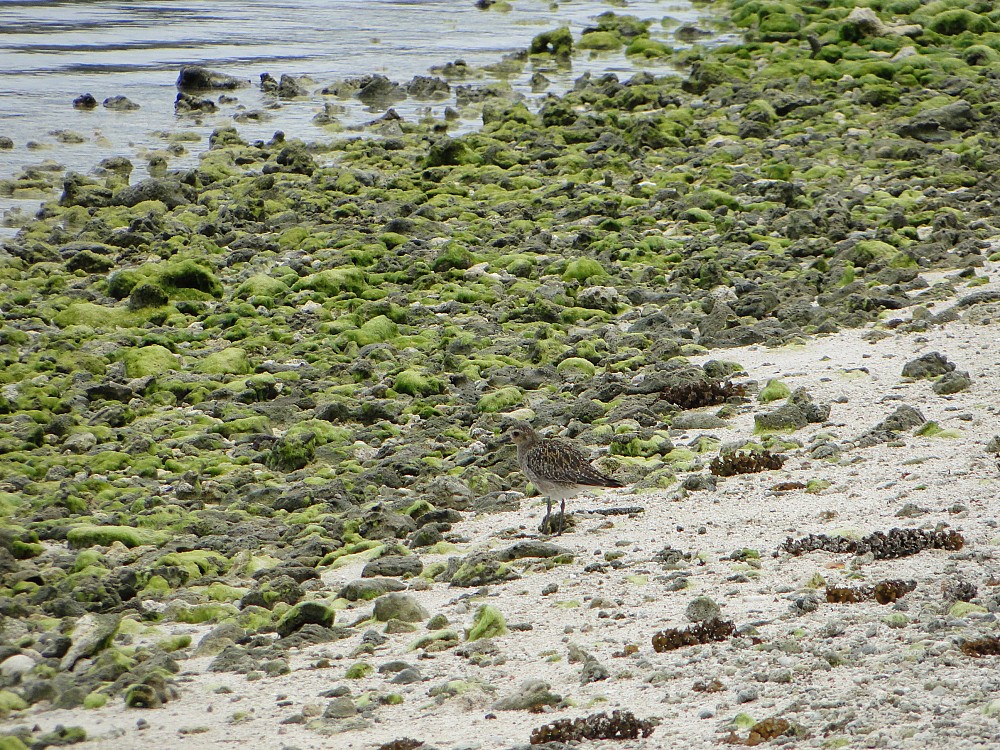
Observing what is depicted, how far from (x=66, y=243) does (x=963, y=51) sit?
76.5 feet

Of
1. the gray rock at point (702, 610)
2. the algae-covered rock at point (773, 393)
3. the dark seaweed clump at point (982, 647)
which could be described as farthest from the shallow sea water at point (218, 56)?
the dark seaweed clump at point (982, 647)

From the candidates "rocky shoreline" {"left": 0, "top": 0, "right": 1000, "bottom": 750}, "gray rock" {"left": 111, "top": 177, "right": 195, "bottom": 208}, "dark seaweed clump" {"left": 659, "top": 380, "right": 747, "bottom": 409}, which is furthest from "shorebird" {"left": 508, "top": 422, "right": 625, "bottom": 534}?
"gray rock" {"left": 111, "top": 177, "right": 195, "bottom": 208}

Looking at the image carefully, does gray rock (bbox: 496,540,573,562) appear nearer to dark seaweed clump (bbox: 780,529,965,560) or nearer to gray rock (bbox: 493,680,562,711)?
dark seaweed clump (bbox: 780,529,965,560)

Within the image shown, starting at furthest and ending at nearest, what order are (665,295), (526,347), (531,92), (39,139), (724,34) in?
1. (724,34)
2. (531,92)
3. (39,139)
4. (665,295)
5. (526,347)

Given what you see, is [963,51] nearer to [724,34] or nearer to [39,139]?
[724,34]

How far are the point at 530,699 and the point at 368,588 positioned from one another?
2.77 meters

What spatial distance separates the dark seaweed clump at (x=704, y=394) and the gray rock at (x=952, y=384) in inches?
80.3

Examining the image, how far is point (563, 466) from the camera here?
1074cm

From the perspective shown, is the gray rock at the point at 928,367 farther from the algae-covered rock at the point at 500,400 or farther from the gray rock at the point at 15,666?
the gray rock at the point at 15,666

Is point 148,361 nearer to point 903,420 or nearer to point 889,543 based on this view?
point 903,420

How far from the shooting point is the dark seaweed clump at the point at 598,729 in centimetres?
717

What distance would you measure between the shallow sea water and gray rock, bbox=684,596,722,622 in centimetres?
1923

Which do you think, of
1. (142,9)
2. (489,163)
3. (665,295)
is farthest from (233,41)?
(665,295)

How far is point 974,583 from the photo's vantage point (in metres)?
8.26
